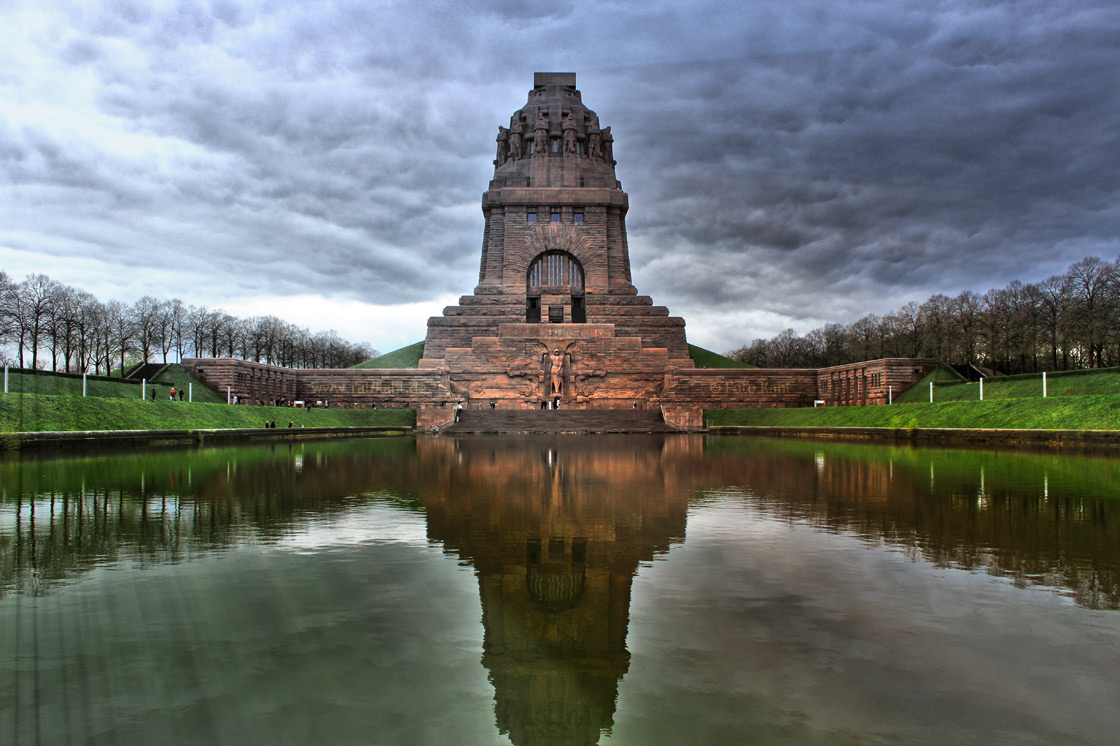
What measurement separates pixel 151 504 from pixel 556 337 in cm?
4177

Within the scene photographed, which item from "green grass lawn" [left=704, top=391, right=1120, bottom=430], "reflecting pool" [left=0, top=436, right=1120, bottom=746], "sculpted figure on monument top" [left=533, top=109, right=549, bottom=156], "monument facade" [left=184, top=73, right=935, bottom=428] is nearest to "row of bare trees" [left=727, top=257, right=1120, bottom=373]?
"monument facade" [left=184, top=73, right=935, bottom=428]

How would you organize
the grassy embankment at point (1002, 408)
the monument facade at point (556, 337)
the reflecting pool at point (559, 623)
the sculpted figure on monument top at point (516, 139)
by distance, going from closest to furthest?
the reflecting pool at point (559, 623)
the grassy embankment at point (1002, 408)
the monument facade at point (556, 337)
the sculpted figure on monument top at point (516, 139)

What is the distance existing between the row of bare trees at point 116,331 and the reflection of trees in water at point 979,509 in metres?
37.1

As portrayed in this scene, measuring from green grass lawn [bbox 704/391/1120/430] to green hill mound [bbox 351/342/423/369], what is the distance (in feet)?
119

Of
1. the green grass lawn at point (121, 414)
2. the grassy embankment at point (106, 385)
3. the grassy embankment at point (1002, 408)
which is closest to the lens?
the green grass lawn at point (121, 414)

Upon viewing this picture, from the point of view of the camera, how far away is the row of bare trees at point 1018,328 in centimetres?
3688

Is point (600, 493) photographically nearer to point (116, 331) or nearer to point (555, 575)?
point (555, 575)

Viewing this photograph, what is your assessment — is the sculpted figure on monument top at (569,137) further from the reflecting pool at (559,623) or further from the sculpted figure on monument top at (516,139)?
the reflecting pool at (559,623)

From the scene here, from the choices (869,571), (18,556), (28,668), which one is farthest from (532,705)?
(18,556)

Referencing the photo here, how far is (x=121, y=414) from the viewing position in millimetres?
22797

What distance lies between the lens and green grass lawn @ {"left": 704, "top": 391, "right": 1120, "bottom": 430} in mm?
21375

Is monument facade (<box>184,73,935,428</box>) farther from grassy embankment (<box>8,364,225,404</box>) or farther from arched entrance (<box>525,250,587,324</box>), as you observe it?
grassy embankment (<box>8,364,225,404</box>)

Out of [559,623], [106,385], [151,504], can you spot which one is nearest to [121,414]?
[106,385]

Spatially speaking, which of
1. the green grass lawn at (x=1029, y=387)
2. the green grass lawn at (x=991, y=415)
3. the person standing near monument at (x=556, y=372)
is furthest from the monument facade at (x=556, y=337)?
the green grass lawn at (x=991, y=415)
